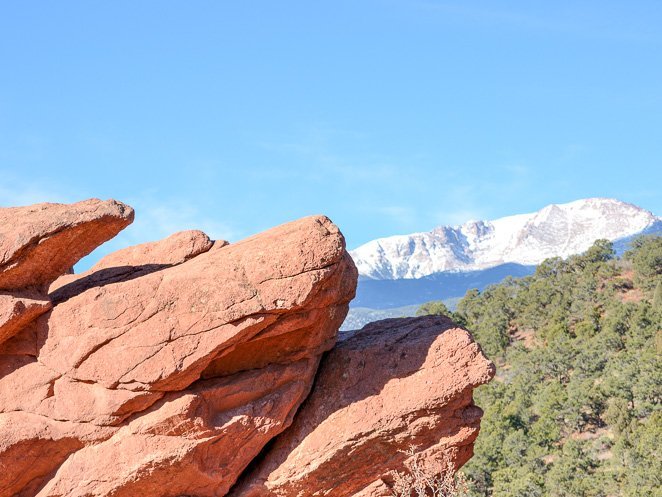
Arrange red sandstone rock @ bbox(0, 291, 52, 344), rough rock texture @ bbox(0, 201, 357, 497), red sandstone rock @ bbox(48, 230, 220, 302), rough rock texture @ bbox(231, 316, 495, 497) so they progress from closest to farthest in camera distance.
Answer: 1. rough rock texture @ bbox(0, 201, 357, 497)
2. red sandstone rock @ bbox(0, 291, 52, 344)
3. rough rock texture @ bbox(231, 316, 495, 497)
4. red sandstone rock @ bbox(48, 230, 220, 302)

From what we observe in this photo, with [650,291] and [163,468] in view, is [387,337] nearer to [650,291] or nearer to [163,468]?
[163,468]

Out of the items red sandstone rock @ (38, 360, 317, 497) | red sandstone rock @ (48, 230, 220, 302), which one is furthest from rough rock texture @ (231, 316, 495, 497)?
red sandstone rock @ (48, 230, 220, 302)

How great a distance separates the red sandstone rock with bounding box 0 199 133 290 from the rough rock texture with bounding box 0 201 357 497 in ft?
0.11

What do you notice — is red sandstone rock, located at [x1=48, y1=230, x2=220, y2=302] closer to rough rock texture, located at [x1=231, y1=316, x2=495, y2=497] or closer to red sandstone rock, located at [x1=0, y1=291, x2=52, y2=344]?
red sandstone rock, located at [x1=0, y1=291, x2=52, y2=344]

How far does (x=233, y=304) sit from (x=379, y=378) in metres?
3.43

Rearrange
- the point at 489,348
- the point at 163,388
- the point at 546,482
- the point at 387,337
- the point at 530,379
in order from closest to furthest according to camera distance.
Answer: the point at 163,388, the point at 387,337, the point at 546,482, the point at 530,379, the point at 489,348

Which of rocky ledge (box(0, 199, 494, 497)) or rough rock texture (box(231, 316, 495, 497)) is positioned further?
rough rock texture (box(231, 316, 495, 497))

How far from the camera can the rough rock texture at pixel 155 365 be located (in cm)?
1405

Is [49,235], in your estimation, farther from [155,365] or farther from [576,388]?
[576,388]

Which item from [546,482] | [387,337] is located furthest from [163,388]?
[546,482]

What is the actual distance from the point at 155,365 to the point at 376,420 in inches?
166

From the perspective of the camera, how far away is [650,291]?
72812 millimetres

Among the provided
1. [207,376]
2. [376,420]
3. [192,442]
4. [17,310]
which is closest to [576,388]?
[376,420]

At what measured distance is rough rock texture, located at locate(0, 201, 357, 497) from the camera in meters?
14.1
